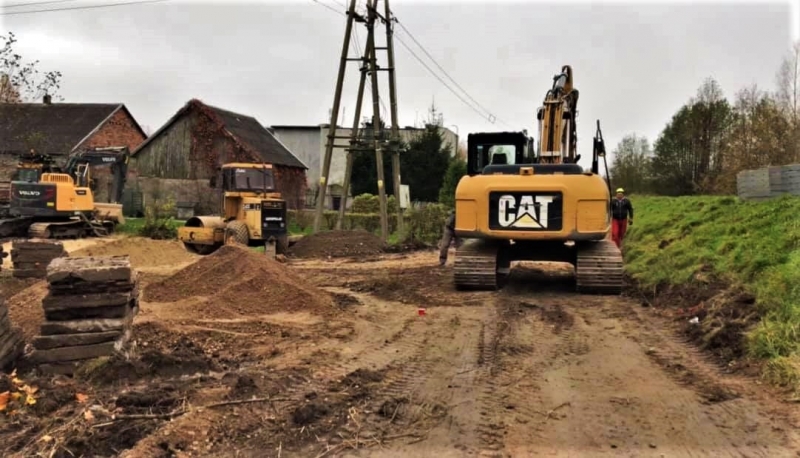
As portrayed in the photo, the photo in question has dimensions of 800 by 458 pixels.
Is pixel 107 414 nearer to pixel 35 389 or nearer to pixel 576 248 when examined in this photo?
pixel 35 389

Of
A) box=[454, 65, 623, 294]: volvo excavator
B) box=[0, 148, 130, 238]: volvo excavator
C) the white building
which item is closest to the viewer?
box=[454, 65, 623, 294]: volvo excavator

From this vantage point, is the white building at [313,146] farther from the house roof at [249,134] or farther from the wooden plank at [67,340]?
the wooden plank at [67,340]

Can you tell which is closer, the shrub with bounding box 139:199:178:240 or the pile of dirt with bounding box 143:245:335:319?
the pile of dirt with bounding box 143:245:335:319

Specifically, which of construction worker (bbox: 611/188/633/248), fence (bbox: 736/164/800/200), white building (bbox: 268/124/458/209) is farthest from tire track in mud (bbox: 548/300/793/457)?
white building (bbox: 268/124/458/209)

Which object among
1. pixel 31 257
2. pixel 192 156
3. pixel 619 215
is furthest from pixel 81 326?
pixel 192 156

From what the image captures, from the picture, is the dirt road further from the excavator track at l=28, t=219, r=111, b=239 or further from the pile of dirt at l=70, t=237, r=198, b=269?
the excavator track at l=28, t=219, r=111, b=239

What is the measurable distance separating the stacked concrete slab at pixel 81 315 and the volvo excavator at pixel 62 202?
1828 cm

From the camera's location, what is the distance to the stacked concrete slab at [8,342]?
18.8 ft

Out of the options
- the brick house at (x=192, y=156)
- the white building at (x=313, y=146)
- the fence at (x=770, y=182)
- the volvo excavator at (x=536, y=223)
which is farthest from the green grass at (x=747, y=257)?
the white building at (x=313, y=146)

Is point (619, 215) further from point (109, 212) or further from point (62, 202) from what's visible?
point (109, 212)

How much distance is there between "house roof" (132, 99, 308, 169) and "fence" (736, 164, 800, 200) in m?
28.1

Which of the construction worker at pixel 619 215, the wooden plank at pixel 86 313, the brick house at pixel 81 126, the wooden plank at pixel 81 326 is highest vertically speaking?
the brick house at pixel 81 126

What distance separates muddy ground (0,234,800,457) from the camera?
4129 mm

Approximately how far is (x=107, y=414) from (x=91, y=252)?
14.7 meters
